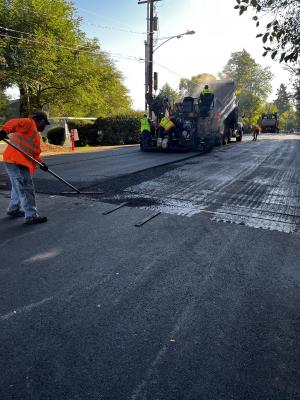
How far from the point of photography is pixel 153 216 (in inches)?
214

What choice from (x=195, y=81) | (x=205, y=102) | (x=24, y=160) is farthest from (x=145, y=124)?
(x=195, y=81)

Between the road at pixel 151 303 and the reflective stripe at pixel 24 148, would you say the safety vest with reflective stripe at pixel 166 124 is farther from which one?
the reflective stripe at pixel 24 148

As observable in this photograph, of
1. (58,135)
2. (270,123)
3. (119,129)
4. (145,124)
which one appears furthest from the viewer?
(270,123)

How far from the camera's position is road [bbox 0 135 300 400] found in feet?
6.69

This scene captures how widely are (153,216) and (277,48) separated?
3.12 meters

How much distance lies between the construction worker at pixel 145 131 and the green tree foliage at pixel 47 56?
7.07 meters

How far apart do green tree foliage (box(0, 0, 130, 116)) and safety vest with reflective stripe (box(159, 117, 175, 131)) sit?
803 cm

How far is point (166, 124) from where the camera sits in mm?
14828

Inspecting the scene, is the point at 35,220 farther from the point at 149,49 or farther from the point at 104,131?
the point at 149,49

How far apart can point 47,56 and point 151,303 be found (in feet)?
61.3

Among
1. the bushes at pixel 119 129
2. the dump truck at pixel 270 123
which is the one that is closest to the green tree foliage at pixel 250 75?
the dump truck at pixel 270 123

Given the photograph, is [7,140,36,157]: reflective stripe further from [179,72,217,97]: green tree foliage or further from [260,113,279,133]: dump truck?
[260,113,279,133]: dump truck

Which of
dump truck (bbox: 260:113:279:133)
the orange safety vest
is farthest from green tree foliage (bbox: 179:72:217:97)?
the orange safety vest

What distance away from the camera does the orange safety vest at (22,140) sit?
487 centimetres
